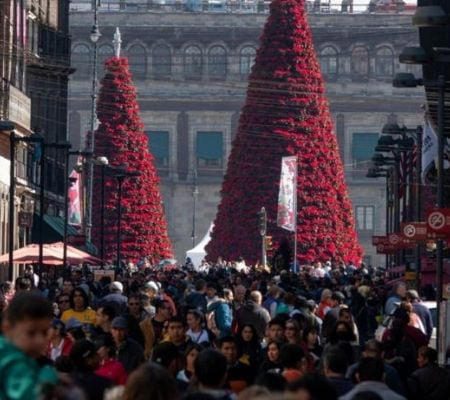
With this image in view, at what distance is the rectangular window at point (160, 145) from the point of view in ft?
485

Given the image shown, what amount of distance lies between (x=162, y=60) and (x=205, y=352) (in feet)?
456

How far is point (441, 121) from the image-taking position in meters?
32.3

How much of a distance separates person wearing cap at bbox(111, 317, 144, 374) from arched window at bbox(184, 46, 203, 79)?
5182 inches

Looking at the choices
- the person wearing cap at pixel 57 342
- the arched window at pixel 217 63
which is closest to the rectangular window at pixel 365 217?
the arched window at pixel 217 63

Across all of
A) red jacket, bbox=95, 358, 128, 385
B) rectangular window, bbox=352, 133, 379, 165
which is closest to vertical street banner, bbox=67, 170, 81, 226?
red jacket, bbox=95, 358, 128, 385

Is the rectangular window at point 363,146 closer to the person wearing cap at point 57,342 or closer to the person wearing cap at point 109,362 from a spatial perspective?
the person wearing cap at point 57,342

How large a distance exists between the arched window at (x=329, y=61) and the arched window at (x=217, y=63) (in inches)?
233

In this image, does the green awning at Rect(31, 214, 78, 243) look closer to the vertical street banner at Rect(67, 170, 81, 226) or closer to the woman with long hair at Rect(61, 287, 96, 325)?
the vertical street banner at Rect(67, 170, 81, 226)

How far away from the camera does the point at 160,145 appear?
5896 inches

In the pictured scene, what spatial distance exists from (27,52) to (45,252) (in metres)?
15.3

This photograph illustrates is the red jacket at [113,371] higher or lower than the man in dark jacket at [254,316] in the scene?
higher

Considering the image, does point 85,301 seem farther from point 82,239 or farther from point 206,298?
point 82,239

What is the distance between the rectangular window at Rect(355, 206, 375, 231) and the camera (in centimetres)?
14400

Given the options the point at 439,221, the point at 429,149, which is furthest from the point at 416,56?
the point at 429,149
